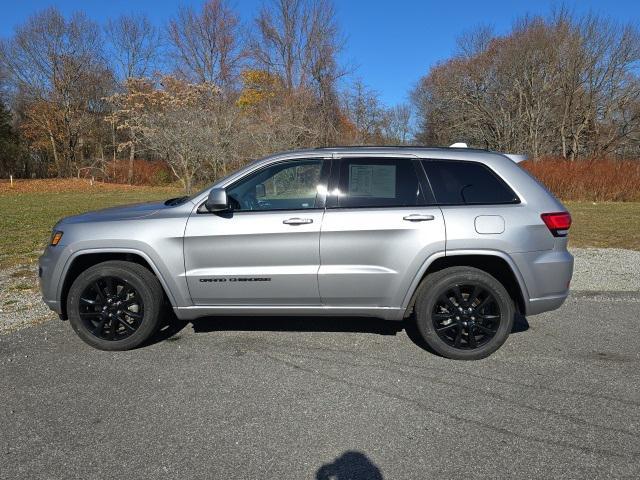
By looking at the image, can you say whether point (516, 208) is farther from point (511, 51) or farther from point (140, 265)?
point (511, 51)

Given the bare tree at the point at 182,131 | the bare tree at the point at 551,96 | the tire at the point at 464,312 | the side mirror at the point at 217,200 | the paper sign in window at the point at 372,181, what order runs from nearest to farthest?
the side mirror at the point at 217,200
the tire at the point at 464,312
the paper sign in window at the point at 372,181
the bare tree at the point at 182,131
the bare tree at the point at 551,96

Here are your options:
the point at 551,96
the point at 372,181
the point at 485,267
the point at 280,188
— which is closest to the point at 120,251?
the point at 280,188

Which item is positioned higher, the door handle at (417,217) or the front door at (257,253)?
the door handle at (417,217)

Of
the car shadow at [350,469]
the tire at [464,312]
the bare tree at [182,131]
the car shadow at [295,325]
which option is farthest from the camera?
the bare tree at [182,131]

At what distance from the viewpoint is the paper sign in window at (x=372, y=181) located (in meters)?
3.85

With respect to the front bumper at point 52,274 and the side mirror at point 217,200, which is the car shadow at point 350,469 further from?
the front bumper at point 52,274

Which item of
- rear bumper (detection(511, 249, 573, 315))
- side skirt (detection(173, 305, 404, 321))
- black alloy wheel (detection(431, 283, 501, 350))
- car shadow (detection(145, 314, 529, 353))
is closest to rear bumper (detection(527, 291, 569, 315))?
rear bumper (detection(511, 249, 573, 315))

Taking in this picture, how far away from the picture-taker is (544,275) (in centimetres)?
369

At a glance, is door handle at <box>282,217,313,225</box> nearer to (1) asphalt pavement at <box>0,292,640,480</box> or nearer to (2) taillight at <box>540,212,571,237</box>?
(1) asphalt pavement at <box>0,292,640,480</box>

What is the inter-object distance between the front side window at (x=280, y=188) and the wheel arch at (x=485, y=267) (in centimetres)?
111

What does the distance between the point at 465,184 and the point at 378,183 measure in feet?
2.45

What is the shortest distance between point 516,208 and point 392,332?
65.4 inches

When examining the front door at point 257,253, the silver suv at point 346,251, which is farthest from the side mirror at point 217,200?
the front door at point 257,253

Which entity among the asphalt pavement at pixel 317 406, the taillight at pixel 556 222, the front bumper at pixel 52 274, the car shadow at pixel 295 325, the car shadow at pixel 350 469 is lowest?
the car shadow at pixel 350 469
